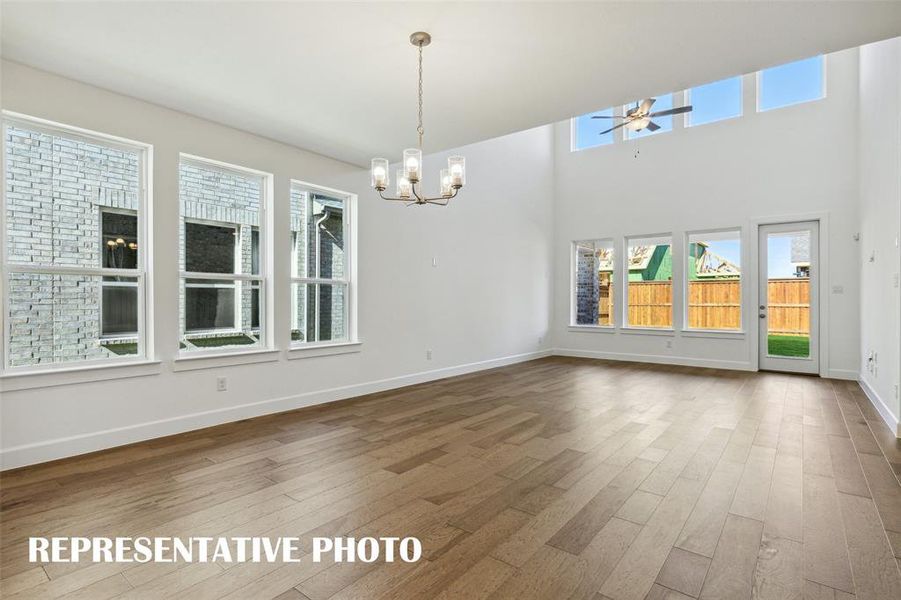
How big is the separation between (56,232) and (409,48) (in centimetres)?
290

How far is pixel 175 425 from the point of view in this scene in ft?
12.0

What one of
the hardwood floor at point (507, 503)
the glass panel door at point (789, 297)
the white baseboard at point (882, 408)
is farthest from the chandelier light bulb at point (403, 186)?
the glass panel door at point (789, 297)

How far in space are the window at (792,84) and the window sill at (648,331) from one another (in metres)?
3.85

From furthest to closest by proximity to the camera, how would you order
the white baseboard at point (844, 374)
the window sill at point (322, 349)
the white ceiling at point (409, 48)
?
the white baseboard at point (844, 374) → the window sill at point (322, 349) → the white ceiling at point (409, 48)

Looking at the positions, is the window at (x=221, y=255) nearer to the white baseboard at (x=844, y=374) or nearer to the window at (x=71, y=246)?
the window at (x=71, y=246)

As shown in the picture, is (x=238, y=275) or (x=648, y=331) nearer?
(x=238, y=275)

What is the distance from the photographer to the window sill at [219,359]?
3.74 m

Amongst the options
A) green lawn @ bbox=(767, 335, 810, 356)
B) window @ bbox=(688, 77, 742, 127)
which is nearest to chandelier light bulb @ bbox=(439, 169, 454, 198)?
window @ bbox=(688, 77, 742, 127)

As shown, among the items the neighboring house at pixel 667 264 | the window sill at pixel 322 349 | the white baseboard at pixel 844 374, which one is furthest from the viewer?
the neighboring house at pixel 667 264

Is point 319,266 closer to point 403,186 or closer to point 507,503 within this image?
point 403,186

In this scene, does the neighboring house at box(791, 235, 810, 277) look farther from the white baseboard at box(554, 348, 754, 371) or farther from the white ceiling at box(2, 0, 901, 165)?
the white ceiling at box(2, 0, 901, 165)

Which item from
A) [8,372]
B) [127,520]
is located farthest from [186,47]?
[127,520]

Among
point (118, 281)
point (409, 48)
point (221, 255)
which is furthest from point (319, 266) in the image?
point (409, 48)

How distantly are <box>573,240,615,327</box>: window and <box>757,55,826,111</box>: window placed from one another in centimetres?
323
